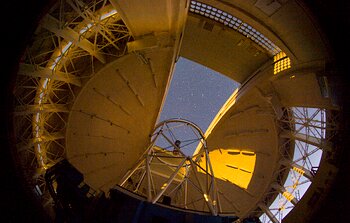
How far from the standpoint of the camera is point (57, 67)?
15039mm

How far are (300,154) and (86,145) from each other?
58.7 ft

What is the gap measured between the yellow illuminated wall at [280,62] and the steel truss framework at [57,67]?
9.77 metres

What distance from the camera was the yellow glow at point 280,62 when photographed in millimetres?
15066

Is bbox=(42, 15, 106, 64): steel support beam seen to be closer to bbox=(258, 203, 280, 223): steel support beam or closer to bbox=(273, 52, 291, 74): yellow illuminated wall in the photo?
bbox=(273, 52, 291, 74): yellow illuminated wall

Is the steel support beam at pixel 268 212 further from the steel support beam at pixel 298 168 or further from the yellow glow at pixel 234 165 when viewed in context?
the steel support beam at pixel 298 168

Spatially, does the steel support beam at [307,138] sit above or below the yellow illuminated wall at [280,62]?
below

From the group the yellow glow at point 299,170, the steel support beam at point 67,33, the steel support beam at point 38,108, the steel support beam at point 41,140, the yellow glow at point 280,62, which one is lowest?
the steel support beam at point 41,140

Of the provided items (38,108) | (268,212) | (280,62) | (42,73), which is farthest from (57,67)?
(268,212)

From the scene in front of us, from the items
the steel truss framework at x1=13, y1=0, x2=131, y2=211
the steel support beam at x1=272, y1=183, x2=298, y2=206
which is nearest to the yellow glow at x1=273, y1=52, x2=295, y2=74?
the steel truss framework at x1=13, y1=0, x2=131, y2=211

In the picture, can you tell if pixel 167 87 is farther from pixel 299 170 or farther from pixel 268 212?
pixel 268 212

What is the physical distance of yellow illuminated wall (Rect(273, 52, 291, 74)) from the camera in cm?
1508

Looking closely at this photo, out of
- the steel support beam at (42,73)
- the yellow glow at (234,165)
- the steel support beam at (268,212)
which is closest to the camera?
the steel support beam at (42,73)

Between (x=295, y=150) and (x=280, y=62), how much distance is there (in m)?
8.87

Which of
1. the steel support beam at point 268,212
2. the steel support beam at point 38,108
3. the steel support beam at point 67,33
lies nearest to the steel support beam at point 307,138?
the steel support beam at point 268,212
